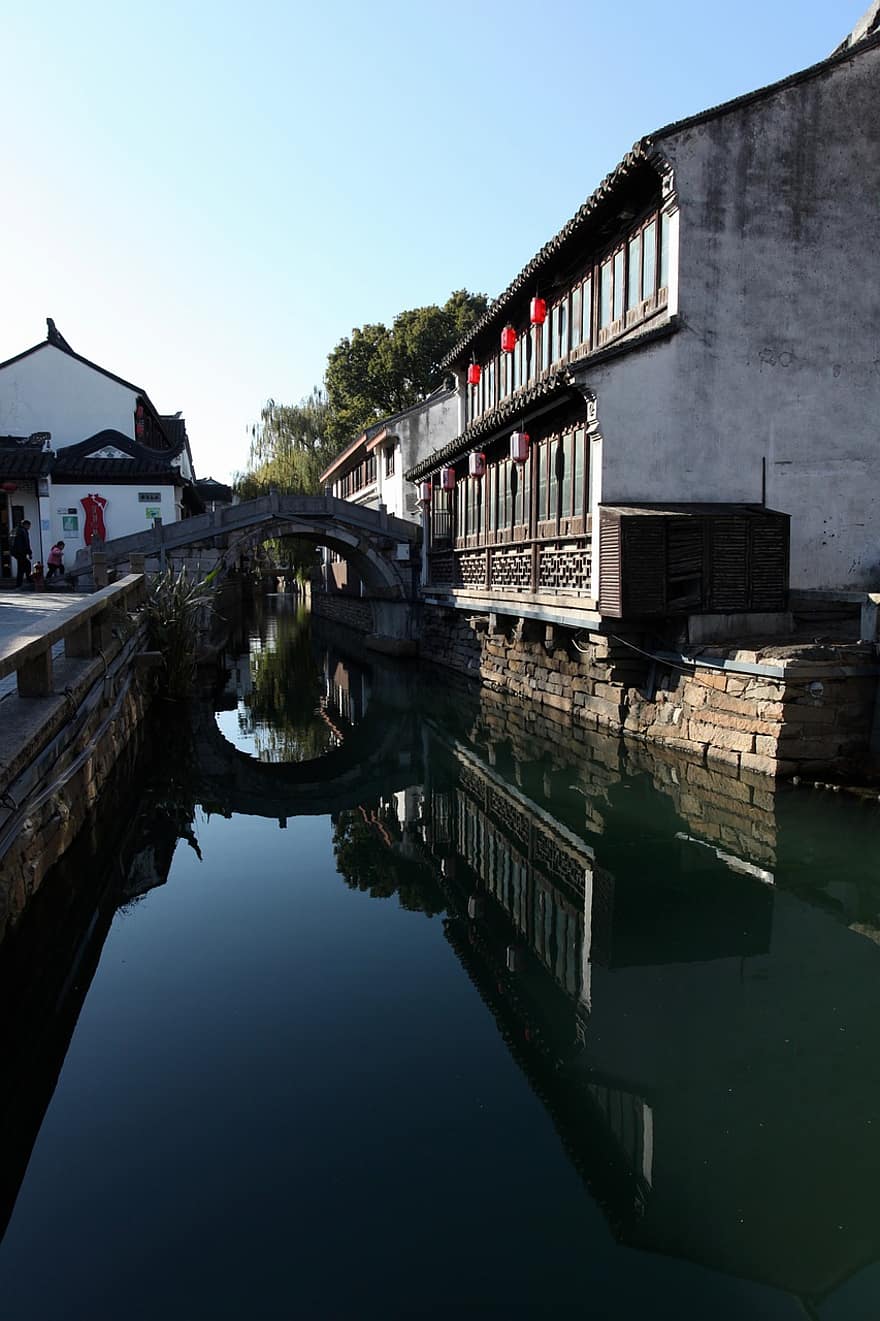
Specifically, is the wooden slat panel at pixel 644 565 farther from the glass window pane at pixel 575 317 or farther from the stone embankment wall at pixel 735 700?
the glass window pane at pixel 575 317

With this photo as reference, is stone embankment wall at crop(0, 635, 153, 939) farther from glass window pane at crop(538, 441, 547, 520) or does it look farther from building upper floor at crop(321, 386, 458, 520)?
building upper floor at crop(321, 386, 458, 520)

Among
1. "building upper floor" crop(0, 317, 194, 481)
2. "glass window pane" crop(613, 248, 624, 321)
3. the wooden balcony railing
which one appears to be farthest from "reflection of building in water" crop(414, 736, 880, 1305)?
"building upper floor" crop(0, 317, 194, 481)

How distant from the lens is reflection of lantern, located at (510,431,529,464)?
14352 mm

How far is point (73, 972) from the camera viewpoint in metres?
6.01

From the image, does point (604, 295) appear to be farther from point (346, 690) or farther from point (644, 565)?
point (346, 690)

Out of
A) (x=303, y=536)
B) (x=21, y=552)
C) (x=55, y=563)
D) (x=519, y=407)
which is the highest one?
(x=519, y=407)

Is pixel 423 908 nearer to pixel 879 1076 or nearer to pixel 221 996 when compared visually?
pixel 221 996

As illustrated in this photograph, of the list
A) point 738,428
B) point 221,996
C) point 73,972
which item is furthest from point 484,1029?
point 738,428

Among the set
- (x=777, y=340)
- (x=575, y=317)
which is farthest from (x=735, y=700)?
(x=575, y=317)

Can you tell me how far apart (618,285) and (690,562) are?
16.4ft

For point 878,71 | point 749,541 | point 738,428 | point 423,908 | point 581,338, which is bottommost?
point 423,908

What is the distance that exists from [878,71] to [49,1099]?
48.6 ft

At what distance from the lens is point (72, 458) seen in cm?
2516

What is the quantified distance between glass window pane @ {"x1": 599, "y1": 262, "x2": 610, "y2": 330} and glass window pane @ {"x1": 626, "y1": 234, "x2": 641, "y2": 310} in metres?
0.71
